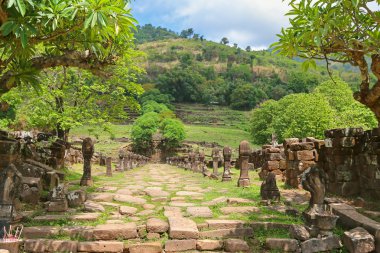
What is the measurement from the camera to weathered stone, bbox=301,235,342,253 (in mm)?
5148

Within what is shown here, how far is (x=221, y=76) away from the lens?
133125mm

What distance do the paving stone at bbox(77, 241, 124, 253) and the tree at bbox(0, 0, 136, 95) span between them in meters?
2.57

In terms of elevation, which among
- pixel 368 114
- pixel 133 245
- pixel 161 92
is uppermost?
pixel 161 92

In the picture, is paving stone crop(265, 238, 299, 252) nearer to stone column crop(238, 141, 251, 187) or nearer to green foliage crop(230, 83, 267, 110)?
stone column crop(238, 141, 251, 187)

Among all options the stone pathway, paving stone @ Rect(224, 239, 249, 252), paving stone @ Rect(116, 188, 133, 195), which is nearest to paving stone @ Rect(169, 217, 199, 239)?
the stone pathway

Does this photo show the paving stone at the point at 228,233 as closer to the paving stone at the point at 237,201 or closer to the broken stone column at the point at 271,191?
the paving stone at the point at 237,201

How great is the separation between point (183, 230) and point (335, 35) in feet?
13.3

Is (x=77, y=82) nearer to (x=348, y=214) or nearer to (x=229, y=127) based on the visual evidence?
(x=348, y=214)

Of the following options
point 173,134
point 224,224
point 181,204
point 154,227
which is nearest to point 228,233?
point 224,224

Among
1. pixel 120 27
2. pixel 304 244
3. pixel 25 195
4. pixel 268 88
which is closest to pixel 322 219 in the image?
pixel 304 244

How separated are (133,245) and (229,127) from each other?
76.1 metres

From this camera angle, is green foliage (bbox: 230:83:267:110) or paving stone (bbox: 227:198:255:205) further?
green foliage (bbox: 230:83:267:110)

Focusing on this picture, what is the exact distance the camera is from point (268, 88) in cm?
11381

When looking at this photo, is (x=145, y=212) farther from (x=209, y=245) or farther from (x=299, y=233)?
(x=299, y=233)
